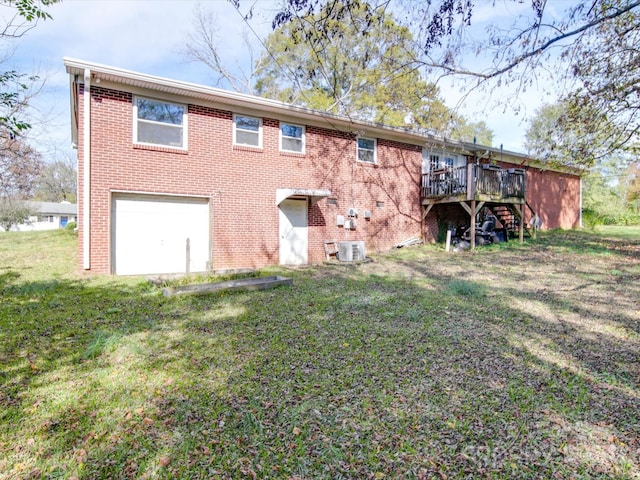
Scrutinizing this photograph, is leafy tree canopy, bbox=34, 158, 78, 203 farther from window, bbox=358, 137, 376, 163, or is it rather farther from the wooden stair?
the wooden stair

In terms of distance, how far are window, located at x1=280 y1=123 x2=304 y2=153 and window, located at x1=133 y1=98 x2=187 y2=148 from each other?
2.86 m

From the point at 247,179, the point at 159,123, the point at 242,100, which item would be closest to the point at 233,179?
the point at 247,179

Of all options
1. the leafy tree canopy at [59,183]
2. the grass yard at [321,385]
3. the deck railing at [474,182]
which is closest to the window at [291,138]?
the deck railing at [474,182]

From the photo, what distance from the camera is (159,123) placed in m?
9.06

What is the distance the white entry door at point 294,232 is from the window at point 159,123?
137 inches

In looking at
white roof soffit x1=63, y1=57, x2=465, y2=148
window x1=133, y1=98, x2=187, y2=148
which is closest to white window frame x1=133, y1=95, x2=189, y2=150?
window x1=133, y1=98, x2=187, y2=148

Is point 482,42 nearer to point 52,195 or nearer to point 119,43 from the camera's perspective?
point 119,43

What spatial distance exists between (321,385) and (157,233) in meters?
7.44

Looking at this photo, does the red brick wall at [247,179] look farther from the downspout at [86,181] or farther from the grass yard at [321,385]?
the grass yard at [321,385]

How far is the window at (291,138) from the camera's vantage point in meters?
11.0

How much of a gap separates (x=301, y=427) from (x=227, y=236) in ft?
25.8

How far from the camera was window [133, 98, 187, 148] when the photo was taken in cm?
882

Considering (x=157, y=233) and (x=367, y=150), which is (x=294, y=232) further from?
(x=367, y=150)

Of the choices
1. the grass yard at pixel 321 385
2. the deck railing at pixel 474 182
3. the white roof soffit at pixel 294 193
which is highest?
the deck railing at pixel 474 182
